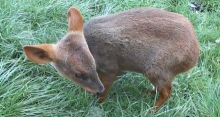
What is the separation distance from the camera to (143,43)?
4.27 metres

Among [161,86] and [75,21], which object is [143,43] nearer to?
[161,86]

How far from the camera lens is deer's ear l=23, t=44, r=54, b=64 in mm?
3916

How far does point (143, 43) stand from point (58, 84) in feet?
3.24

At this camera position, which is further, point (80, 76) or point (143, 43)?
point (143, 43)

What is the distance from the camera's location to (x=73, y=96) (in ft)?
14.7

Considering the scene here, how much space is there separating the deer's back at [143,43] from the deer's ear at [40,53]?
1.51 feet

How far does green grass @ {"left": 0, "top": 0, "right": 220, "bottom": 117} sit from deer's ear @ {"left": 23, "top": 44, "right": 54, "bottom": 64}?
1.40ft

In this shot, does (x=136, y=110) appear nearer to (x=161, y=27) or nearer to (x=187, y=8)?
(x=161, y=27)

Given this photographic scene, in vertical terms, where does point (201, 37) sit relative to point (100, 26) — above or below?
below

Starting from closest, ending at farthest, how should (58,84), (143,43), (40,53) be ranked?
(40,53), (143,43), (58,84)

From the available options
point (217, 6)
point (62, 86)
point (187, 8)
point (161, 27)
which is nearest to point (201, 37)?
point (187, 8)

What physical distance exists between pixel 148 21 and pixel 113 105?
3.07 ft

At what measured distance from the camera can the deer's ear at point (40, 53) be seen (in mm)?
3916

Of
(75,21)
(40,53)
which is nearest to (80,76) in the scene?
(40,53)
